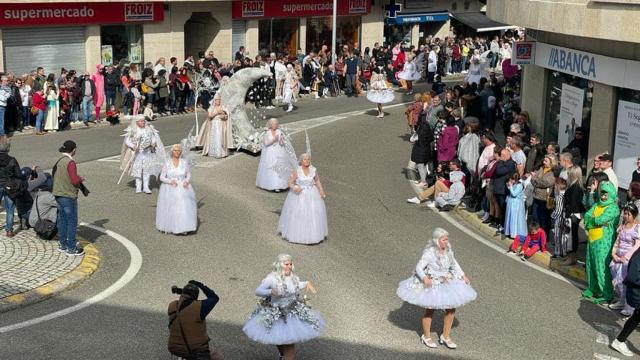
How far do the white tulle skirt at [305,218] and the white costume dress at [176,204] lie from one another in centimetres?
162

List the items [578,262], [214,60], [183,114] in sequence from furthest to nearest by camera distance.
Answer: [214,60], [183,114], [578,262]

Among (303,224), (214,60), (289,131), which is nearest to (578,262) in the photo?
(303,224)

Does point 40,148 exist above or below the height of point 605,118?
below

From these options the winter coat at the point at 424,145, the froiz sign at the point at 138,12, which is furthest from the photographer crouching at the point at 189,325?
the froiz sign at the point at 138,12

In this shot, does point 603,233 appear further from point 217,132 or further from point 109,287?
point 217,132

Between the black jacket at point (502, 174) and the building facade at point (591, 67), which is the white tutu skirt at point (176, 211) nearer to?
the black jacket at point (502, 174)

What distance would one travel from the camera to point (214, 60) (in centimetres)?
3262

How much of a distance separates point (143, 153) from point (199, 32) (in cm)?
1819

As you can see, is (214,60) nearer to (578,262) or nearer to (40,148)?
(40,148)

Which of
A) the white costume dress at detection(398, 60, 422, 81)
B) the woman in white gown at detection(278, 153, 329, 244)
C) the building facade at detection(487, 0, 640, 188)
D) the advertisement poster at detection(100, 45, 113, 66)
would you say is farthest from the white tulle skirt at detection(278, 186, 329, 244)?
the white costume dress at detection(398, 60, 422, 81)

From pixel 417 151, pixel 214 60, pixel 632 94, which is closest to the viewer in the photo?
pixel 632 94

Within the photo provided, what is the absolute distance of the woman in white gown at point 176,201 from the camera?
15.9 metres

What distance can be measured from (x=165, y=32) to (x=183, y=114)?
4980mm

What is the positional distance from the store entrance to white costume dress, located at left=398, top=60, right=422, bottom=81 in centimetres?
717
